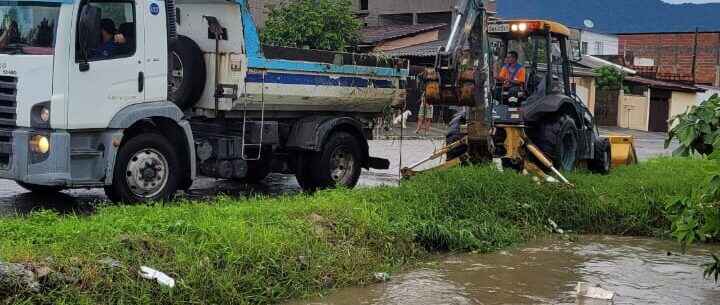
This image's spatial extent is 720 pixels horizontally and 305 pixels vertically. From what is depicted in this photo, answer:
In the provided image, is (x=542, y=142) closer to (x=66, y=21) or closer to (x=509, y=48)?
(x=509, y=48)

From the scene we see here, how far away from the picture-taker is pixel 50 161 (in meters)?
8.39

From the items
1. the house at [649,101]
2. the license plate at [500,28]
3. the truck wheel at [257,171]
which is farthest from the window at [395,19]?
the truck wheel at [257,171]

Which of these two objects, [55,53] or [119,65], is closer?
[55,53]

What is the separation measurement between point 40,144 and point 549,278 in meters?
5.36

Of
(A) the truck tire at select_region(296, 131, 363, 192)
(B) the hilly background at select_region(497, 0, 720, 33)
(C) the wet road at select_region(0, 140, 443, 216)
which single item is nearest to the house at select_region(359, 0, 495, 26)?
(C) the wet road at select_region(0, 140, 443, 216)

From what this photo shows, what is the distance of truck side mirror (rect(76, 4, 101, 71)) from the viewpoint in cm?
860

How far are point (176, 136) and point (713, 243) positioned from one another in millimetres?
6762

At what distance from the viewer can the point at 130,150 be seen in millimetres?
9078

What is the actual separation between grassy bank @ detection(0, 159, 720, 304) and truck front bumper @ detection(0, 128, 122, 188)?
1.16m

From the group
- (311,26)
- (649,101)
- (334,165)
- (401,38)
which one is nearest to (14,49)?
(334,165)

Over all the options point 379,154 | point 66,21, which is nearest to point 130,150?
point 66,21

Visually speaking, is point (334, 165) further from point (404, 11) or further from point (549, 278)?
point (404, 11)

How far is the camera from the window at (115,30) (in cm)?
888

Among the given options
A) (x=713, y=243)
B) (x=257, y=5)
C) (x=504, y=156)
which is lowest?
(x=713, y=243)
